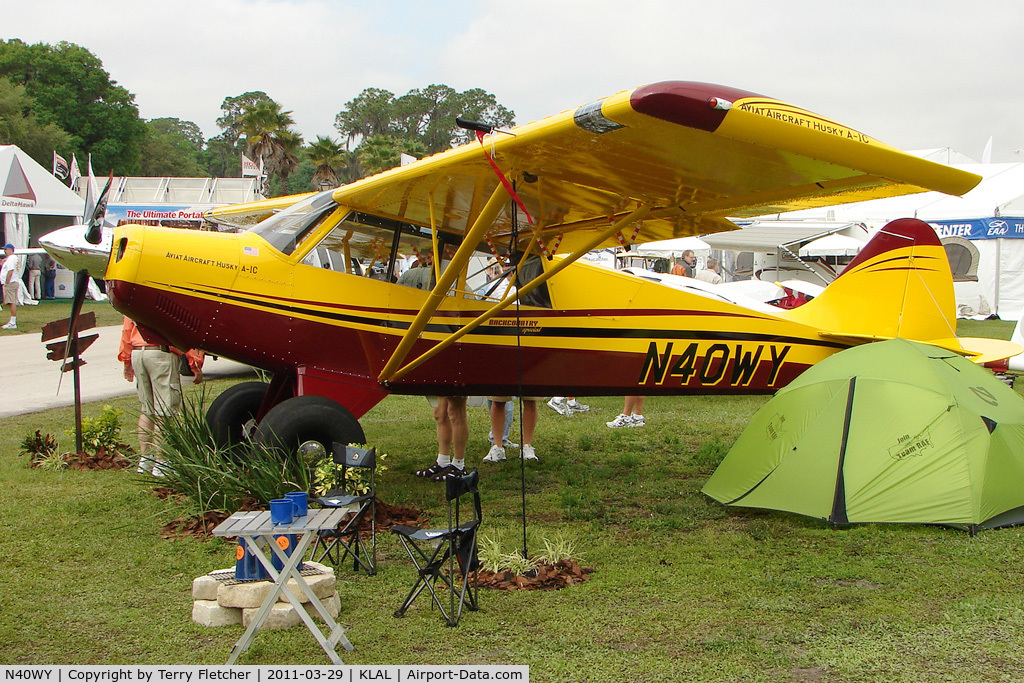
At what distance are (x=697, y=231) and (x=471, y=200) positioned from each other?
2224 millimetres

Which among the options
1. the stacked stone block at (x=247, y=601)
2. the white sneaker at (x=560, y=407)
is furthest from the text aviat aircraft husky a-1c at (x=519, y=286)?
the white sneaker at (x=560, y=407)

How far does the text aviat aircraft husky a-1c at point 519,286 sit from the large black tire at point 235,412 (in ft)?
0.06

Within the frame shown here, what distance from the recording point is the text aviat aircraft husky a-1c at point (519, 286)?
18.1 feet

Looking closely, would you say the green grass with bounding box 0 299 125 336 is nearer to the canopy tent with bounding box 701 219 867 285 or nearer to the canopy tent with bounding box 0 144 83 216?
the canopy tent with bounding box 0 144 83 216

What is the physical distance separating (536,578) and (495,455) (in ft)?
13.2

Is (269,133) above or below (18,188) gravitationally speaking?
above

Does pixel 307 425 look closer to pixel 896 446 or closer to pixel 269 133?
pixel 896 446

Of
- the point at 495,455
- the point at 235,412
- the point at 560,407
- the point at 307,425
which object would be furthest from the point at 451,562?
the point at 560,407

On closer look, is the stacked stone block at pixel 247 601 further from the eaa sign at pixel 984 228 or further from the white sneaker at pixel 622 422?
the eaa sign at pixel 984 228

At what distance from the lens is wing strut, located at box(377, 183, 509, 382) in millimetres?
5602

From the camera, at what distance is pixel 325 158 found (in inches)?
1711

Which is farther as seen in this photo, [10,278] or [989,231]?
[10,278]

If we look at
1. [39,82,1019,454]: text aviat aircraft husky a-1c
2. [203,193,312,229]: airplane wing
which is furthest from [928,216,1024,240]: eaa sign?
[203,193,312,229]: airplane wing

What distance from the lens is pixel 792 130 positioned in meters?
4.05
